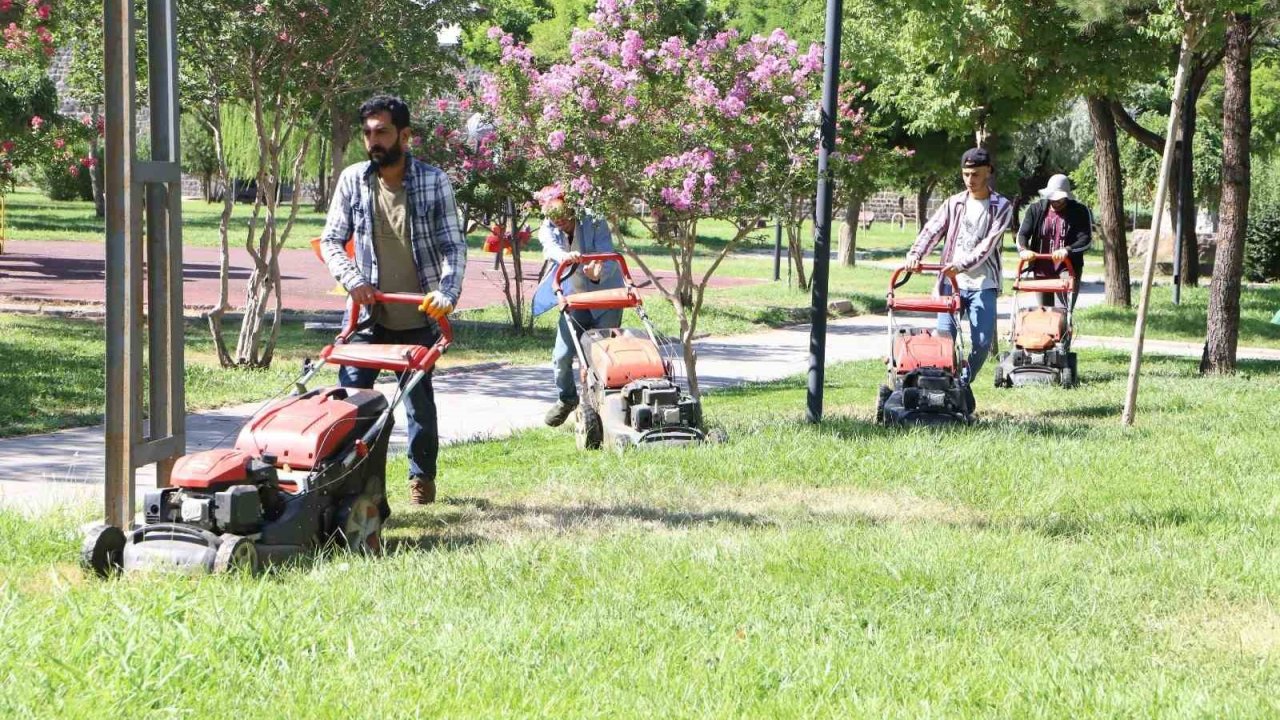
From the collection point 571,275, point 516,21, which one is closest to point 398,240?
point 571,275

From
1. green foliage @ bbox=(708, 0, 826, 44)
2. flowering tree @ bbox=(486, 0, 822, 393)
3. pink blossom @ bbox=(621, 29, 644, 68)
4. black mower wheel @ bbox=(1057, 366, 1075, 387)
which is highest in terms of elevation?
green foliage @ bbox=(708, 0, 826, 44)

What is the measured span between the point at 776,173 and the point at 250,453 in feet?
17.5

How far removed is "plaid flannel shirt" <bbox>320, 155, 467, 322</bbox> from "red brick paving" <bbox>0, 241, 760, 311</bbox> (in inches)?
497

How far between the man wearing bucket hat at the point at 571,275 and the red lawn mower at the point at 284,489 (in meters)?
3.04

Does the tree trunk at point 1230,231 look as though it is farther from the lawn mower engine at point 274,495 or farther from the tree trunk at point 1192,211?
the tree trunk at point 1192,211

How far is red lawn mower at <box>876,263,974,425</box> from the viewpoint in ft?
30.6

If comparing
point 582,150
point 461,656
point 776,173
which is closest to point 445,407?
point 582,150

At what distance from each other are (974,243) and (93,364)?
25.1 ft

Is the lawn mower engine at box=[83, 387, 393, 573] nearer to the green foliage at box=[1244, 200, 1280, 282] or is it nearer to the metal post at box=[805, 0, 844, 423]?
the metal post at box=[805, 0, 844, 423]

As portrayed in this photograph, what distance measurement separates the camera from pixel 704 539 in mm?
5965

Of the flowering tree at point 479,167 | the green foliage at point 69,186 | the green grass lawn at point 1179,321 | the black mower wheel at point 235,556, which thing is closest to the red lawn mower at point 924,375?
the black mower wheel at point 235,556

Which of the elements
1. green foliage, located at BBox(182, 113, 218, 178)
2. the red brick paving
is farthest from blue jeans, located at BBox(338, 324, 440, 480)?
green foliage, located at BBox(182, 113, 218, 178)

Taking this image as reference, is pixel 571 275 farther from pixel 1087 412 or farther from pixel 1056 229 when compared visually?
pixel 1056 229

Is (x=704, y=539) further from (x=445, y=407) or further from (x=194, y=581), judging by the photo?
(x=445, y=407)
